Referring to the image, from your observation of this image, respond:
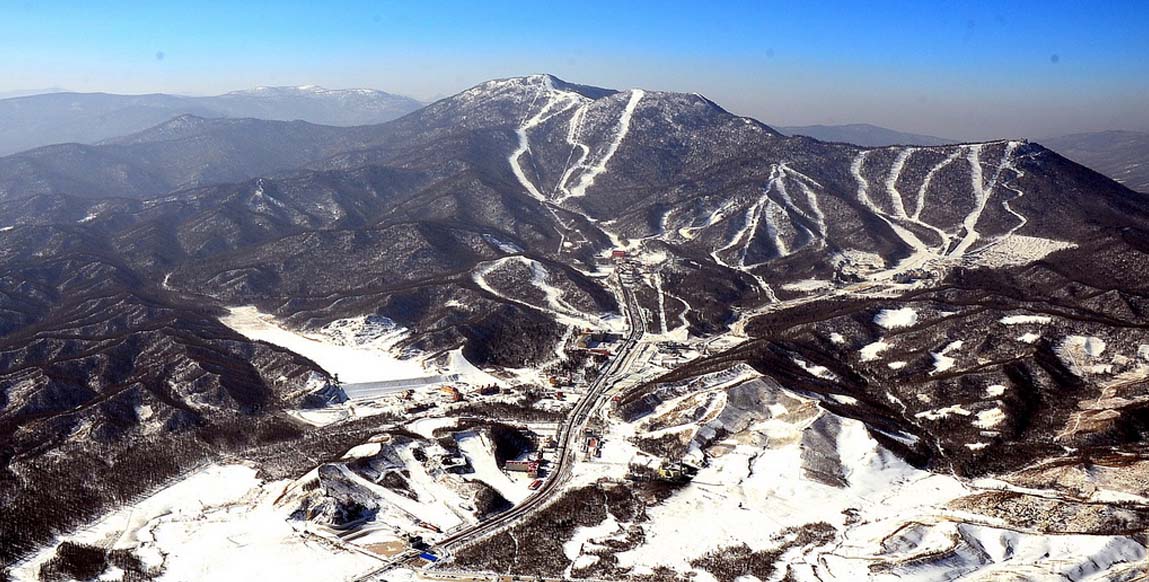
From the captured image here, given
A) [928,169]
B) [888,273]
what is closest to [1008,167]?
[928,169]

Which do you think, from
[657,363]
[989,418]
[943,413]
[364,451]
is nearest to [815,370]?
[943,413]

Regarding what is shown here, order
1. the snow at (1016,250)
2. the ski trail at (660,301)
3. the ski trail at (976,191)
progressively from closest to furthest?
1. the ski trail at (660,301)
2. the snow at (1016,250)
3. the ski trail at (976,191)

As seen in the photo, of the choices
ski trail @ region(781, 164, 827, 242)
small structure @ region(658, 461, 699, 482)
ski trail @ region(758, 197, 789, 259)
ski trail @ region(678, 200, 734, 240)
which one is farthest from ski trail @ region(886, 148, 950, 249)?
small structure @ region(658, 461, 699, 482)

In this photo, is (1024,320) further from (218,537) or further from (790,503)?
(218,537)

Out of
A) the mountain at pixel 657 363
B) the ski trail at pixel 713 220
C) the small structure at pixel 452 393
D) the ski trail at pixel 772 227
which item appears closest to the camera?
the mountain at pixel 657 363

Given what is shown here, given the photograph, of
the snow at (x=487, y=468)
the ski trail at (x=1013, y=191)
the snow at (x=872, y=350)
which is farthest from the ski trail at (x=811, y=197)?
the snow at (x=487, y=468)

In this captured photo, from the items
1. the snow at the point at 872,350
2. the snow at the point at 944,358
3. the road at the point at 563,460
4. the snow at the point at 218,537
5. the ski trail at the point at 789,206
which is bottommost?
the snow at the point at 218,537

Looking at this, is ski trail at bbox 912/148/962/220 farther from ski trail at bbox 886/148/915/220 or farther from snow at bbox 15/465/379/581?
snow at bbox 15/465/379/581

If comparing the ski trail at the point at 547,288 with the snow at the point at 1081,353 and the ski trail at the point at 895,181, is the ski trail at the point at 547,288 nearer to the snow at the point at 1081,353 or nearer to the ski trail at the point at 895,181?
the snow at the point at 1081,353
